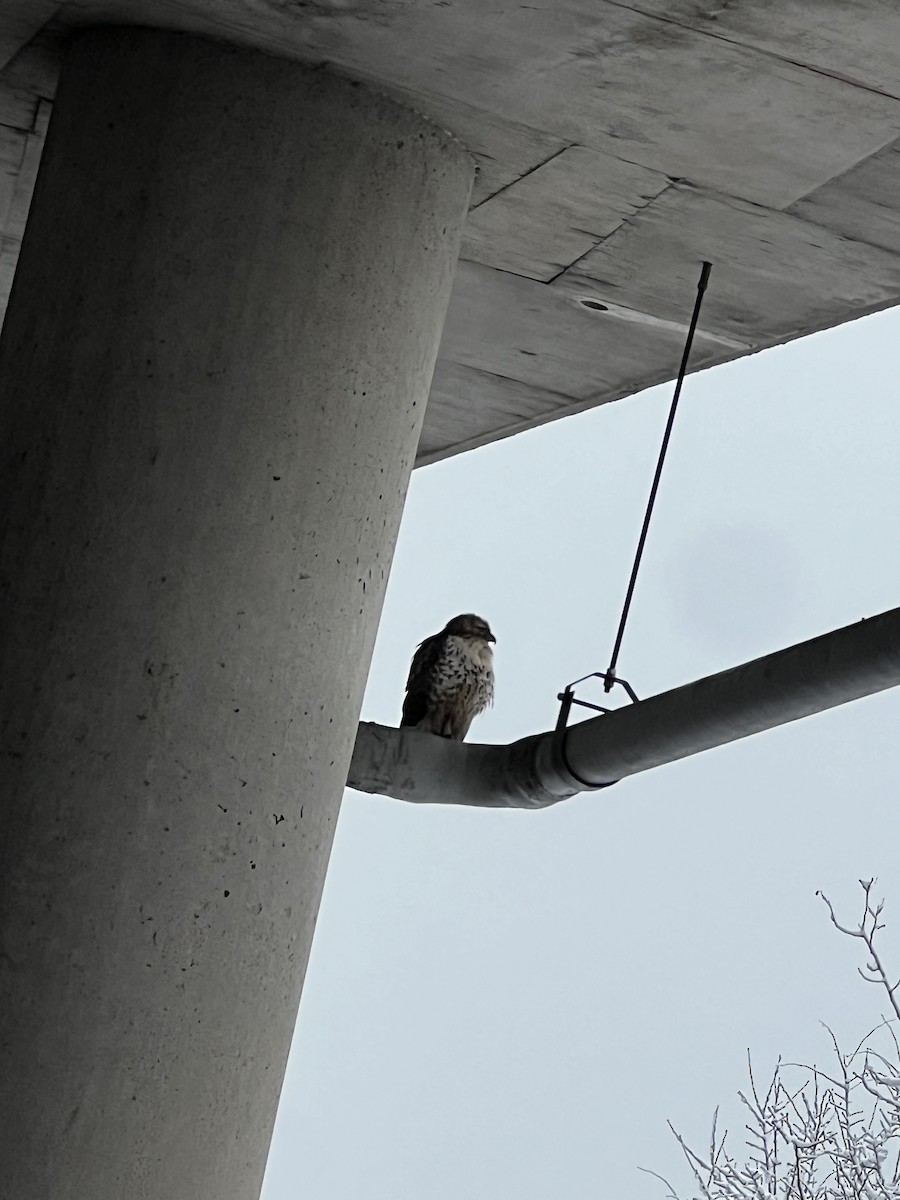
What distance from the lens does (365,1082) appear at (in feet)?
110

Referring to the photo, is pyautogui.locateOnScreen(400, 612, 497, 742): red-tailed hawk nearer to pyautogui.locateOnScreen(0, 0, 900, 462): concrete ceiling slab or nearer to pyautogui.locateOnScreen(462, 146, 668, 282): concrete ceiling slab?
pyautogui.locateOnScreen(0, 0, 900, 462): concrete ceiling slab

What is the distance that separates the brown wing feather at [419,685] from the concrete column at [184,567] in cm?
170

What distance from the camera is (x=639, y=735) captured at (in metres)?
3.49

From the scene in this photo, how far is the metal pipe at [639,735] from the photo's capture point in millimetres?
3051

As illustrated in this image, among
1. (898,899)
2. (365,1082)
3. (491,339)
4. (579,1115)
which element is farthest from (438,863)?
(491,339)

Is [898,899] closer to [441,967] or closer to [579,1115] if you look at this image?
[579,1115]

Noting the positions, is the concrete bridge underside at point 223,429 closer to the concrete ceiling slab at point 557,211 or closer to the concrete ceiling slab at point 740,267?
the concrete ceiling slab at point 557,211

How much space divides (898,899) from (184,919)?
2451 centimetres

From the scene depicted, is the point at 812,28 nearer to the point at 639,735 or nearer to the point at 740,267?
the point at 740,267

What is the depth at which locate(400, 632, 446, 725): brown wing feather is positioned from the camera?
475 centimetres

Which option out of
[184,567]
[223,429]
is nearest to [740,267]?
[223,429]

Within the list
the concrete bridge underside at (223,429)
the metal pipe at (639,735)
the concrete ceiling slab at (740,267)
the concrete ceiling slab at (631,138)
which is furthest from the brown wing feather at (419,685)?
the concrete bridge underside at (223,429)

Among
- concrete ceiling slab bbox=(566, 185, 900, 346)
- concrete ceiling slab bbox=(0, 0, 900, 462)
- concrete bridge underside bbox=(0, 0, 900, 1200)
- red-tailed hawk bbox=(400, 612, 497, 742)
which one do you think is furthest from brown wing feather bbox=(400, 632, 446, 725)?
concrete bridge underside bbox=(0, 0, 900, 1200)

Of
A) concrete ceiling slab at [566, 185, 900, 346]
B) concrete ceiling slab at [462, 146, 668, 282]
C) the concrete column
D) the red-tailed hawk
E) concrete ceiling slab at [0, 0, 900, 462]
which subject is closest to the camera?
the concrete column
